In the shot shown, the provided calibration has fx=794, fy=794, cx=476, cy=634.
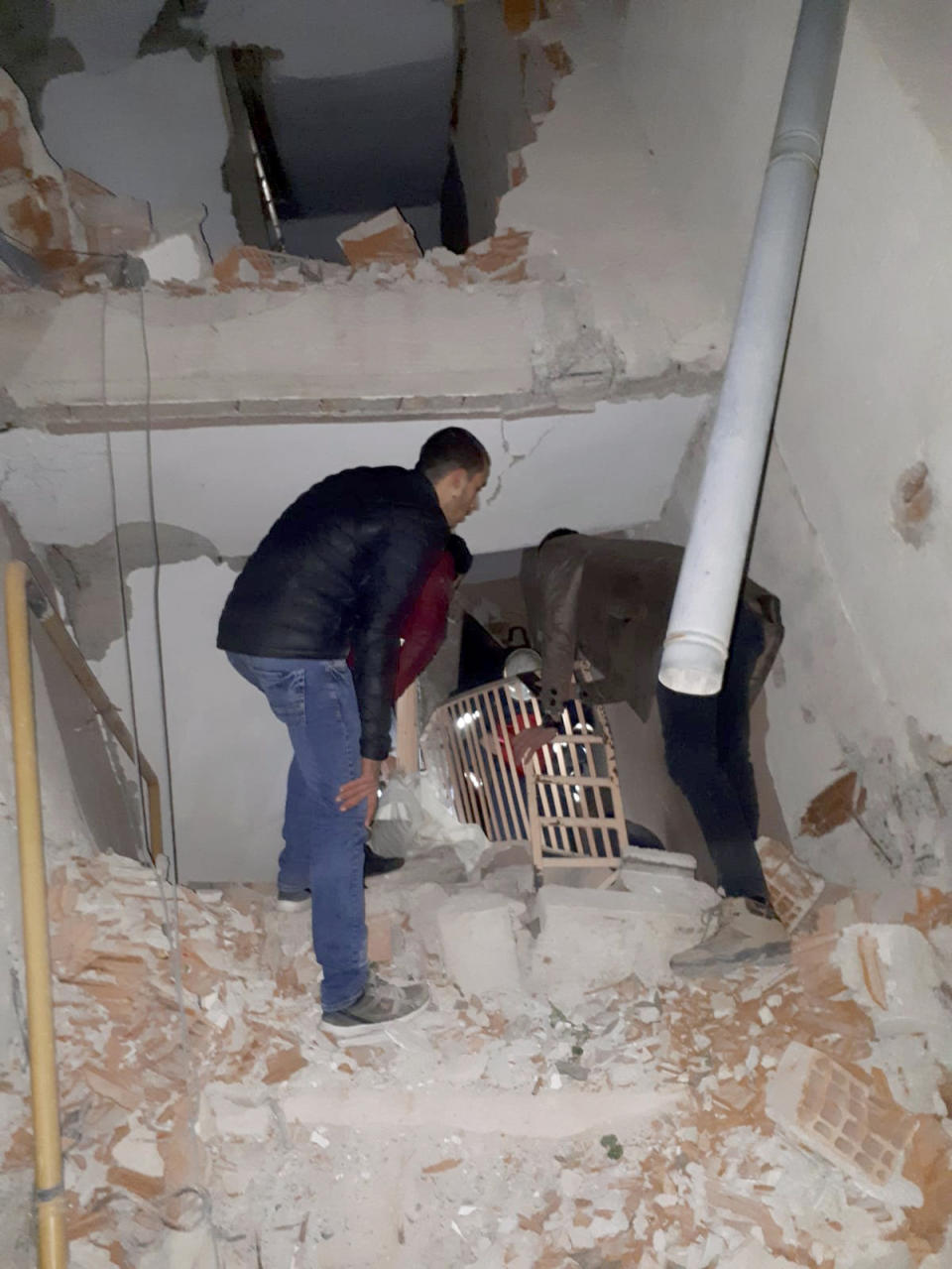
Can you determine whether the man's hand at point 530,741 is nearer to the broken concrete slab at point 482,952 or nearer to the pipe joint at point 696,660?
the broken concrete slab at point 482,952

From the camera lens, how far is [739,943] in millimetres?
2201

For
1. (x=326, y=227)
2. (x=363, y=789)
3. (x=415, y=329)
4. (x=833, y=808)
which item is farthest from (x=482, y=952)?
(x=326, y=227)

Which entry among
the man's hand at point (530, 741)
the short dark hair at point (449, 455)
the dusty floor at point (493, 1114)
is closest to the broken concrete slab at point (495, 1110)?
the dusty floor at point (493, 1114)

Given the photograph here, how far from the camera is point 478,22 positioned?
3650mm

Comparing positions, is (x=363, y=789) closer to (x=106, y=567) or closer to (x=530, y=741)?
(x=530, y=741)

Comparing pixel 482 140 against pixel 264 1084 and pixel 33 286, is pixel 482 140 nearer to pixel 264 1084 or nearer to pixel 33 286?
pixel 33 286

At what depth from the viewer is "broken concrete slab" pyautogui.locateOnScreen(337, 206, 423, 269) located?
277cm

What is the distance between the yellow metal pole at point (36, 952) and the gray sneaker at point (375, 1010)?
2.22 feet

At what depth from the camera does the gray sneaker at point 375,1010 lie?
2.14m

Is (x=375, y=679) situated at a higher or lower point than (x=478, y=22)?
lower

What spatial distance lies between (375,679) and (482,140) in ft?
10.6

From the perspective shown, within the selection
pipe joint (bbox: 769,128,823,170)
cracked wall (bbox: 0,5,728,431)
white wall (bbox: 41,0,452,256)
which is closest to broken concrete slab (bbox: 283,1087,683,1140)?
cracked wall (bbox: 0,5,728,431)

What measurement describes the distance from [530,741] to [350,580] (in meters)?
0.99

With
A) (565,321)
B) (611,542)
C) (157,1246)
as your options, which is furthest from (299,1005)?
(565,321)
